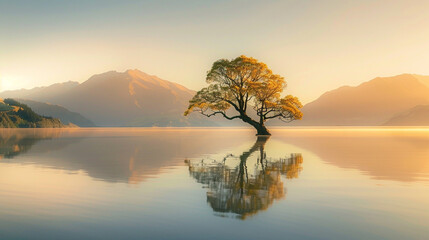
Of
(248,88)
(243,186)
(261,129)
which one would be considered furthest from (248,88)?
(243,186)

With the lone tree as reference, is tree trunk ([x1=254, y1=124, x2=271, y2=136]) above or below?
below

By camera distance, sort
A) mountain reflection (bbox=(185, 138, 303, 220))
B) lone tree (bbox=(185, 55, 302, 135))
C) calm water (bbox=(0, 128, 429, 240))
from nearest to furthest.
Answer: calm water (bbox=(0, 128, 429, 240))
mountain reflection (bbox=(185, 138, 303, 220))
lone tree (bbox=(185, 55, 302, 135))

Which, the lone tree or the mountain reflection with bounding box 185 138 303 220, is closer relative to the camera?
the mountain reflection with bounding box 185 138 303 220

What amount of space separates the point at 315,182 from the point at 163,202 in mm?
8287

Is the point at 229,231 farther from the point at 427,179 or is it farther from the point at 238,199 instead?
the point at 427,179

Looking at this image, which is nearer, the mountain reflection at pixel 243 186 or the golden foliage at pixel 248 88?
the mountain reflection at pixel 243 186

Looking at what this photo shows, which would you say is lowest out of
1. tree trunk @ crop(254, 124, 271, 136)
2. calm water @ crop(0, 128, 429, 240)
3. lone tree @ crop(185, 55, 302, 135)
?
calm water @ crop(0, 128, 429, 240)

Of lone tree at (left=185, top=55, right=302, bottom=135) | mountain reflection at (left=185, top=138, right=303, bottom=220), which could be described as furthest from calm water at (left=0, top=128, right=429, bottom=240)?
lone tree at (left=185, top=55, right=302, bottom=135)

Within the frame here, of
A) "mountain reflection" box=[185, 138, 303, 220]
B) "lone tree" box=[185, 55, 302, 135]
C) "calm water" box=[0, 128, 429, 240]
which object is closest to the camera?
"calm water" box=[0, 128, 429, 240]

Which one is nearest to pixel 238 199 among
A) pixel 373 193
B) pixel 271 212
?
pixel 271 212

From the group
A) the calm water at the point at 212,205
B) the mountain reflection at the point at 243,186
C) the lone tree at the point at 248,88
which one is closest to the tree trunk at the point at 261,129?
the lone tree at the point at 248,88

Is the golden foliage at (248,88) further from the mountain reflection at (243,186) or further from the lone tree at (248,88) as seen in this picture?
the mountain reflection at (243,186)

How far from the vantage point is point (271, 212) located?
10664 millimetres

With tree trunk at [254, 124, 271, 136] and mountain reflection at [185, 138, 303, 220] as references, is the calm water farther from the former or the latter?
tree trunk at [254, 124, 271, 136]
